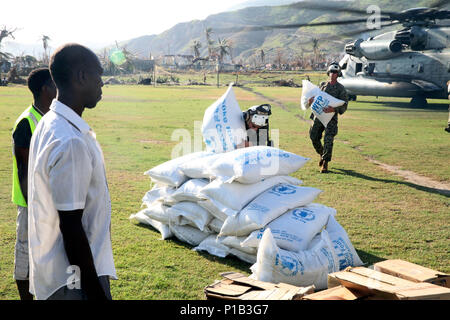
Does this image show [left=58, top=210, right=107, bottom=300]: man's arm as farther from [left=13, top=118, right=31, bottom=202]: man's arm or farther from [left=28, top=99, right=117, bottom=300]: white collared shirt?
[left=13, top=118, right=31, bottom=202]: man's arm

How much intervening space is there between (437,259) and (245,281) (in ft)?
8.25

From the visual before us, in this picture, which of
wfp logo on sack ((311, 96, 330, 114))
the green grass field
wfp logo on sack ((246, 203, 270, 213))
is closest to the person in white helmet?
wfp logo on sack ((246, 203, 270, 213))

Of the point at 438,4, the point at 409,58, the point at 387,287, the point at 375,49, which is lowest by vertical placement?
the point at 387,287

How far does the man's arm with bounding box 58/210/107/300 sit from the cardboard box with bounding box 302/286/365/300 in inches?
59.9

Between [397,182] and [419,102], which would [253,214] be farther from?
[419,102]

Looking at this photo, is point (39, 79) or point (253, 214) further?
point (253, 214)

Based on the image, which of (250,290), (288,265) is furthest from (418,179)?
(250,290)

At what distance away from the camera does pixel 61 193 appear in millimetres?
1763

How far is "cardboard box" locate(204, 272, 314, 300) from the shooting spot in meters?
2.87

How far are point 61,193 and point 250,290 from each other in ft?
5.97

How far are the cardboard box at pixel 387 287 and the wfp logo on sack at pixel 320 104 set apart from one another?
18.5 ft

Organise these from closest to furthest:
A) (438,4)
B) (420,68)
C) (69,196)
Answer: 1. (69,196)
2. (438,4)
3. (420,68)

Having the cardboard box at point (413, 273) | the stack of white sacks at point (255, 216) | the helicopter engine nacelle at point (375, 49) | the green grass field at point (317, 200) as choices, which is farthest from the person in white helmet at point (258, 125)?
the helicopter engine nacelle at point (375, 49)
